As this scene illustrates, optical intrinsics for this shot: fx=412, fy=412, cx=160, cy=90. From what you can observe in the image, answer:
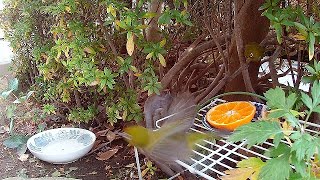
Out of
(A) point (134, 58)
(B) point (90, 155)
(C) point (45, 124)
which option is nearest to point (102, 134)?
(B) point (90, 155)

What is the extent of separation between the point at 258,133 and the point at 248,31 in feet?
3.79

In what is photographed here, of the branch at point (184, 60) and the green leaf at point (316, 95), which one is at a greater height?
the green leaf at point (316, 95)

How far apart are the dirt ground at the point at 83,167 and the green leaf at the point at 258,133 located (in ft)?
4.17

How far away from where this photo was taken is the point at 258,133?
0.78 m

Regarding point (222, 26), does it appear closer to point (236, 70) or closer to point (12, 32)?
point (236, 70)

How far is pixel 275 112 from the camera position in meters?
0.85

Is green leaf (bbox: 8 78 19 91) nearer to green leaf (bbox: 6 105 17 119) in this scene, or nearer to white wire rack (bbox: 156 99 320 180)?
green leaf (bbox: 6 105 17 119)

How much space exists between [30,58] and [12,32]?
0.62 ft

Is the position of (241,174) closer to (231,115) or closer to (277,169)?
(277,169)

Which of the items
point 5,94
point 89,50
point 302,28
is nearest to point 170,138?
point 302,28

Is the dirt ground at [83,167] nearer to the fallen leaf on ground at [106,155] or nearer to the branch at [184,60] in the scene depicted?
the fallen leaf on ground at [106,155]

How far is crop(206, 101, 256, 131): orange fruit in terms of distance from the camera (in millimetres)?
1151

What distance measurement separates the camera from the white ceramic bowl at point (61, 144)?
2139 mm

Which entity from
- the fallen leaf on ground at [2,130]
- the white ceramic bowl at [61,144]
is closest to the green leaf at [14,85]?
the fallen leaf on ground at [2,130]
